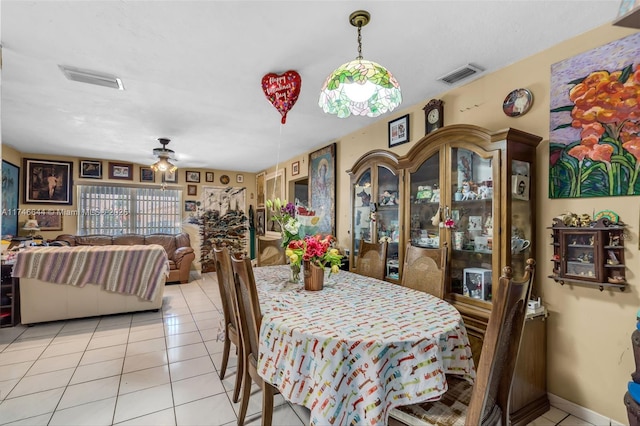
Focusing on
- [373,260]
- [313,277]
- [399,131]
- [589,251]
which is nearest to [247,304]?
[313,277]

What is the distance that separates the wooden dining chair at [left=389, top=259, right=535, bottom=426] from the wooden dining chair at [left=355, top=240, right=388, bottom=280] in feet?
4.00

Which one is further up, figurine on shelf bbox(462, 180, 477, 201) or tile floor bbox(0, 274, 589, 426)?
figurine on shelf bbox(462, 180, 477, 201)

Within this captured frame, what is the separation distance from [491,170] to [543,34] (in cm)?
89

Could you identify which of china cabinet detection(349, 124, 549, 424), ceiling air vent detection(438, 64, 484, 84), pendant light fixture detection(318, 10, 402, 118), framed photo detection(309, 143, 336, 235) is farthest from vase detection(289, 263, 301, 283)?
framed photo detection(309, 143, 336, 235)

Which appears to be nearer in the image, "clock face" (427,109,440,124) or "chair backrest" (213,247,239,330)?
"chair backrest" (213,247,239,330)

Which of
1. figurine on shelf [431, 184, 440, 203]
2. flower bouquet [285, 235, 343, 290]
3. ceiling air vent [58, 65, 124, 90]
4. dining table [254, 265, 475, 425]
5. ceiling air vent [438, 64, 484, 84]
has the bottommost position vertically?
dining table [254, 265, 475, 425]

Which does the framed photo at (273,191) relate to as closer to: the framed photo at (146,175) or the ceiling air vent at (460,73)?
the framed photo at (146,175)

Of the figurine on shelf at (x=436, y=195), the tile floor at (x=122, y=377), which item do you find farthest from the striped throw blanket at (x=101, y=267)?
the figurine on shelf at (x=436, y=195)

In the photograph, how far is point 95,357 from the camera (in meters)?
2.61

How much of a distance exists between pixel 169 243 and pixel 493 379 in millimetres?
6243

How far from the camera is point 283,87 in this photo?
233 centimetres

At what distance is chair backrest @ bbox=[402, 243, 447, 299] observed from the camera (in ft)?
6.54

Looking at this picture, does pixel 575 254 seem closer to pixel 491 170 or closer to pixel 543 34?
pixel 491 170

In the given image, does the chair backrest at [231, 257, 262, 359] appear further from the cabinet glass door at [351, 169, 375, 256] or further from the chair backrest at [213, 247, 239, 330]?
the cabinet glass door at [351, 169, 375, 256]
